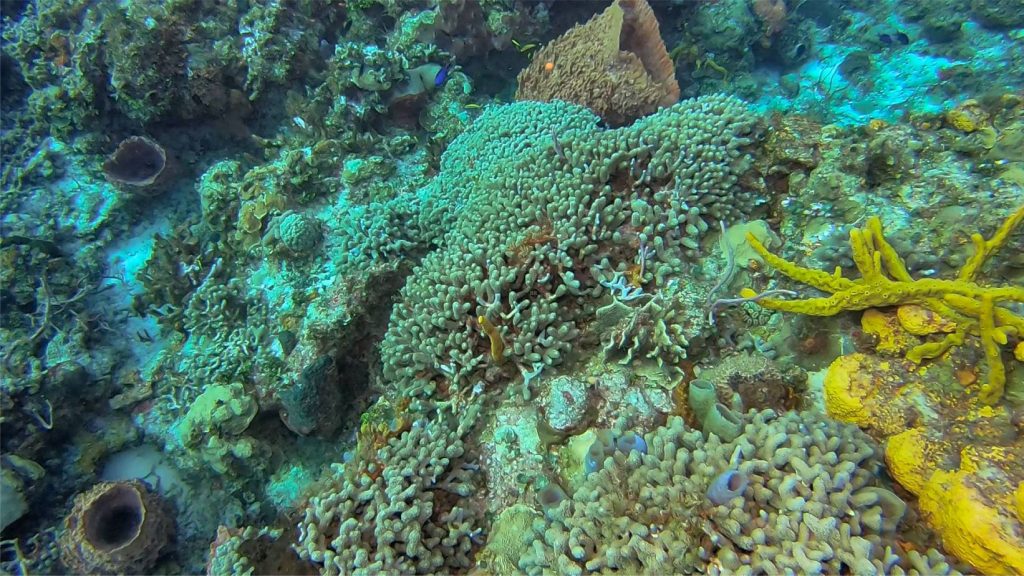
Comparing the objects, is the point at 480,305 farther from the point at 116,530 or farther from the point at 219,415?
the point at 116,530

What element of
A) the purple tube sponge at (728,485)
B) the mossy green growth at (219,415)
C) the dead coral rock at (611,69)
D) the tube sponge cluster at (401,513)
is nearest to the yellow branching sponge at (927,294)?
the purple tube sponge at (728,485)

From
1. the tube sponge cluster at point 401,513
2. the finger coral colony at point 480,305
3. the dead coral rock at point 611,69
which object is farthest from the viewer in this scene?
the dead coral rock at point 611,69

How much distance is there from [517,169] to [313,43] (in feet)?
A: 13.4

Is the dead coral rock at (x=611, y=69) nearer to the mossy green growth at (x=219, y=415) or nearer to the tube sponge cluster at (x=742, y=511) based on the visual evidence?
the tube sponge cluster at (x=742, y=511)

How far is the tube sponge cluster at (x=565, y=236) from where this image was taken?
3512 millimetres

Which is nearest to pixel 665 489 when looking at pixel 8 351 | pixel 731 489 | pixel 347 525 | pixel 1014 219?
pixel 731 489

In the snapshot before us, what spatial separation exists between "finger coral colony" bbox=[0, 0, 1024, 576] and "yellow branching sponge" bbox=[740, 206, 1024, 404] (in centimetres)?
2

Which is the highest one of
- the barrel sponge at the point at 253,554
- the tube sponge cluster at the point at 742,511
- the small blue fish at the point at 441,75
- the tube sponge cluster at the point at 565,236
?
the small blue fish at the point at 441,75

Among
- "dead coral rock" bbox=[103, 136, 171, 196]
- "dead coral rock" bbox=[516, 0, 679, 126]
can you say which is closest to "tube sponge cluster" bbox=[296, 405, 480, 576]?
"dead coral rock" bbox=[516, 0, 679, 126]

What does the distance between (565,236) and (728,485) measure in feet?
6.45

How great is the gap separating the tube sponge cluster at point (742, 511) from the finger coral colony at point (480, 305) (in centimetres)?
2

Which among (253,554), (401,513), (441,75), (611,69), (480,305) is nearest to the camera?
(401,513)

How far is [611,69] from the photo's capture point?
5777 mm

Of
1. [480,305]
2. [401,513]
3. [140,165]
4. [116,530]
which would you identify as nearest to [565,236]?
[480,305]
